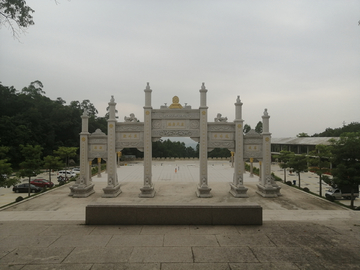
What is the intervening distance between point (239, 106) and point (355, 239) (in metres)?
9.88

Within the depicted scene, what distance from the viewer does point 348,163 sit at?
11.0 metres

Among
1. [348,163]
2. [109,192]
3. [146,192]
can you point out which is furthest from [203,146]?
[348,163]

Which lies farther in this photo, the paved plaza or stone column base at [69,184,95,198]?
stone column base at [69,184,95,198]

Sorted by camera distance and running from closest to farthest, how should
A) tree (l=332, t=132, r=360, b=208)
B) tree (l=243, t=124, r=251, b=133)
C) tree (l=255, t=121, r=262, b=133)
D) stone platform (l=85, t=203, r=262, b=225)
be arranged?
stone platform (l=85, t=203, r=262, b=225) < tree (l=332, t=132, r=360, b=208) < tree (l=255, t=121, r=262, b=133) < tree (l=243, t=124, r=251, b=133)

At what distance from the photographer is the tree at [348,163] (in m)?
10.6

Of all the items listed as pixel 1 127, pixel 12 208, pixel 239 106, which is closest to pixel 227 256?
pixel 239 106

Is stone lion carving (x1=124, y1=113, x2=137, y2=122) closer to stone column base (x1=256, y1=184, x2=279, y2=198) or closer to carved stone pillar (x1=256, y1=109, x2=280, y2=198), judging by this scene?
carved stone pillar (x1=256, y1=109, x2=280, y2=198)

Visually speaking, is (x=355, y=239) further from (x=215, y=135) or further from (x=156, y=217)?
(x=215, y=135)

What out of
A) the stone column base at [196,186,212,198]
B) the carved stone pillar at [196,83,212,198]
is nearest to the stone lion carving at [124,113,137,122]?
the carved stone pillar at [196,83,212,198]

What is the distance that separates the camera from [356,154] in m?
10.7

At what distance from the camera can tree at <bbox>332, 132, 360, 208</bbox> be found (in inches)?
417

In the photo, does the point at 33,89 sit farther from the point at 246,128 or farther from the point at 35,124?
the point at 246,128

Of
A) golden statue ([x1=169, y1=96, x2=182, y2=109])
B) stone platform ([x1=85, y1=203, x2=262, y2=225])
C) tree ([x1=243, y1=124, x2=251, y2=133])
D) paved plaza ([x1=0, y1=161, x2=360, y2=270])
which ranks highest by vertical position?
tree ([x1=243, y1=124, x2=251, y2=133])

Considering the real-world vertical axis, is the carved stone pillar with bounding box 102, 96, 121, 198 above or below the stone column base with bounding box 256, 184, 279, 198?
above
